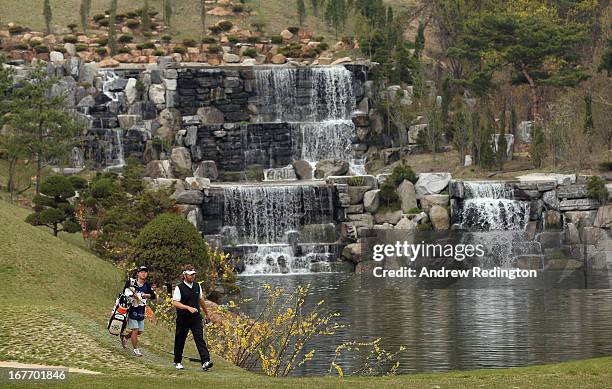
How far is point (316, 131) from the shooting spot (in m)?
88.4

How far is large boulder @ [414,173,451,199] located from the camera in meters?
77.0

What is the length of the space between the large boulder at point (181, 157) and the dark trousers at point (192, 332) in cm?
5817

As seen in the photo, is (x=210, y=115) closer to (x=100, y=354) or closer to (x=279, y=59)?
(x=279, y=59)

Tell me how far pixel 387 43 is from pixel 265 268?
37529mm

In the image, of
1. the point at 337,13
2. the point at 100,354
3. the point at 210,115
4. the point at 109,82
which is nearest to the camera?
the point at 100,354

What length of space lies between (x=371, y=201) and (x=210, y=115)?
1890 centimetres

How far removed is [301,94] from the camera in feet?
301

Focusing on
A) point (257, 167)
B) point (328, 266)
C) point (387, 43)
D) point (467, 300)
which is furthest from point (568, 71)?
point (467, 300)

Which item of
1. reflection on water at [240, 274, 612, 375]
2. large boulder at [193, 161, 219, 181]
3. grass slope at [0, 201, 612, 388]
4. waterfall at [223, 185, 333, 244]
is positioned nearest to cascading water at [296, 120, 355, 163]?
large boulder at [193, 161, 219, 181]

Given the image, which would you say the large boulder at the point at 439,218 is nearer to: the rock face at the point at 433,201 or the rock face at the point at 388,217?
the rock face at the point at 433,201

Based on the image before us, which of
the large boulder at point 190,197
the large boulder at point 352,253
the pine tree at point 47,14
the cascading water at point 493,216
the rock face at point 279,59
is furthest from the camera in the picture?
the pine tree at point 47,14

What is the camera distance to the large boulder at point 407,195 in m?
76.4

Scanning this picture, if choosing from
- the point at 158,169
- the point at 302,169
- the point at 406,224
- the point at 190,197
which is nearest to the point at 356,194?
the point at 406,224

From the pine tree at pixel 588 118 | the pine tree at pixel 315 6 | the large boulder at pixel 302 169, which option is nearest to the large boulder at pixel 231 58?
the pine tree at pixel 315 6
